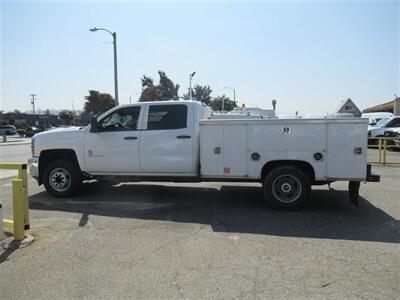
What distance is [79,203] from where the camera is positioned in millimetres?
8016

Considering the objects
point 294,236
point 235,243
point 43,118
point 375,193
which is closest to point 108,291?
point 235,243

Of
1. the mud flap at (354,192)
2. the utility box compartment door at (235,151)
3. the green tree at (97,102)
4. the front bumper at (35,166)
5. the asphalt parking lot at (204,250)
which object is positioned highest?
the green tree at (97,102)

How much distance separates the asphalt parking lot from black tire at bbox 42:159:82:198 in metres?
0.25

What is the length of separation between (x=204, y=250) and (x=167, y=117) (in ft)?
11.4

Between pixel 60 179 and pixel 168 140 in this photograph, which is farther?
pixel 60 179

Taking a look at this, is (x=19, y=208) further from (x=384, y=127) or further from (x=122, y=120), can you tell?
(x=384, y=127)

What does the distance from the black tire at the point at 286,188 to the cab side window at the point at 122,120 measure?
2921 mm

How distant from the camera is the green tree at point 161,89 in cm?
4911

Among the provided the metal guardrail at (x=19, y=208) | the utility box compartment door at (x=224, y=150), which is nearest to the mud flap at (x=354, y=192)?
the utility box compartment door at (x=224, y=150)

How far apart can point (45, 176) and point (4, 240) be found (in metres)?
3.12

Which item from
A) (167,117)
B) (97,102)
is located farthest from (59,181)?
(97,102)

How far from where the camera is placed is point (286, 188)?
7285 millimetres

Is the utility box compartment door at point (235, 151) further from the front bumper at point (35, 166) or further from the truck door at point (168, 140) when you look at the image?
the front bumper at point (35, 166)

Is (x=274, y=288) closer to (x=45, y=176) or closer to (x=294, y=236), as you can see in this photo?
(x=294, y=236)
